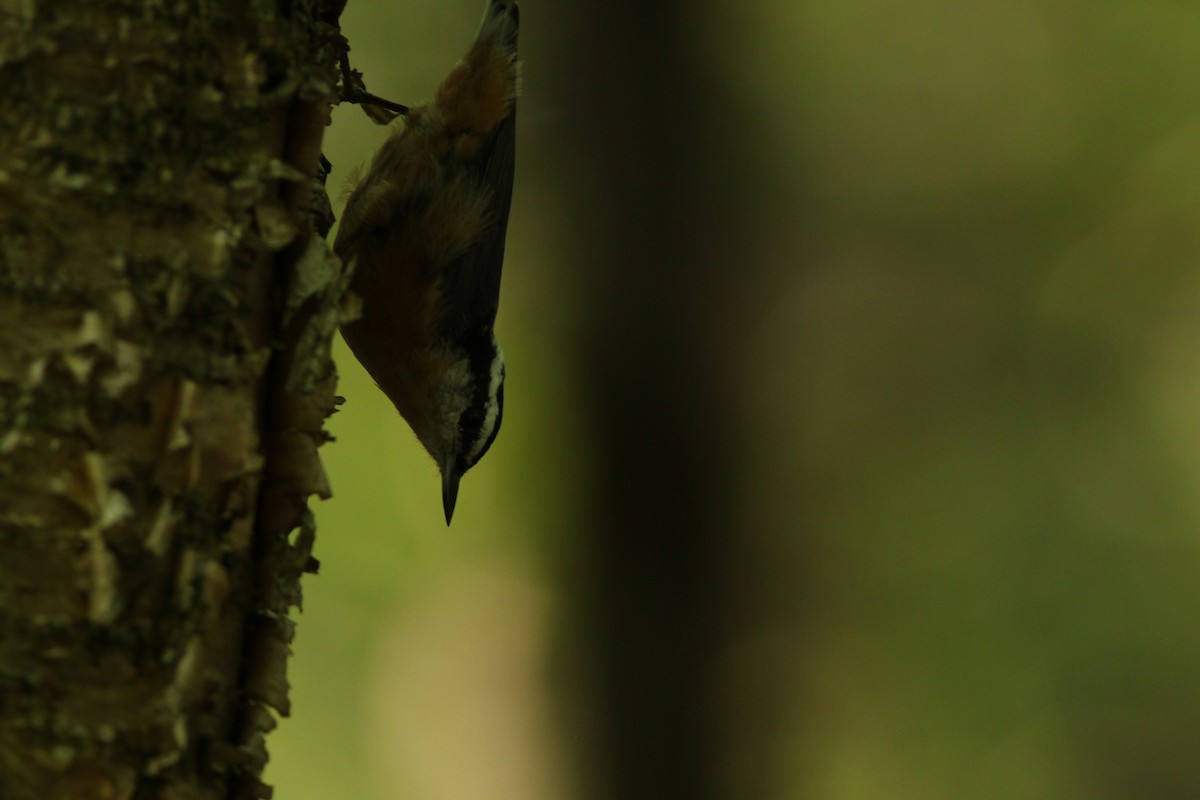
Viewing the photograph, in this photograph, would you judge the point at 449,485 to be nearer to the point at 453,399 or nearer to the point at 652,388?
the point at 453,399

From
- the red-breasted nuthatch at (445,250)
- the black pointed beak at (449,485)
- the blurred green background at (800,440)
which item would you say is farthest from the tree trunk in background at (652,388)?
the black pointed beak at (449,485)

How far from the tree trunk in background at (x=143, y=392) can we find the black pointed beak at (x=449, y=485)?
4.94ft

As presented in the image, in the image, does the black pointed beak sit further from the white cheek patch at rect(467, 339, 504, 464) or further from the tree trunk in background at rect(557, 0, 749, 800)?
the tree trunk in background at rect(557, 0, 749, 800)

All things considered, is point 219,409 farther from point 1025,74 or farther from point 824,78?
point 1025,74

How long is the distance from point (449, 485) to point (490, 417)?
20cm

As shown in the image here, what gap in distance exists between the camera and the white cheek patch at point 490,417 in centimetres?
271

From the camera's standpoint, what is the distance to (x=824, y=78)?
3.61m

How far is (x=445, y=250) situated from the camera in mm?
2646

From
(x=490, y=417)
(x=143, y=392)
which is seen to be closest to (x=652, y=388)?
(x=490, y=417)

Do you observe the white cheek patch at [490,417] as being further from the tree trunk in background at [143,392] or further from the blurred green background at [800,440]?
the tree trunk in background at [143,392]

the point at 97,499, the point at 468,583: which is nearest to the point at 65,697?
the point at 97,499

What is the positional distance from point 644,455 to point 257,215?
134 centimetres

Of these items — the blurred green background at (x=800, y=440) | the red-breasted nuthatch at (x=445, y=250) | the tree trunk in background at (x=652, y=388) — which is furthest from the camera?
the red-breasted nuthatch at (x=445, y=250)

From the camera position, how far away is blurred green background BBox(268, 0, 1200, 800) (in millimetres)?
2412
